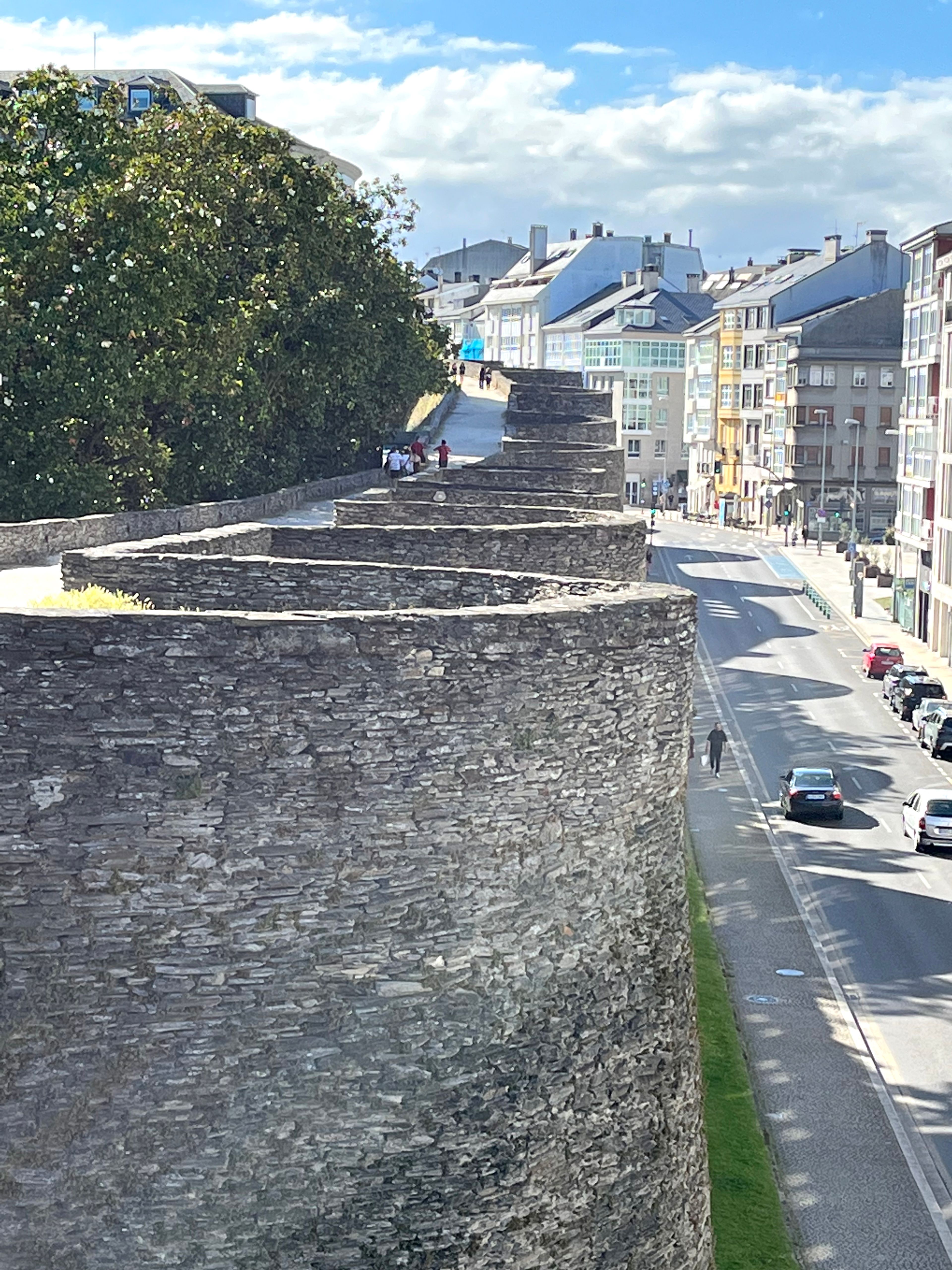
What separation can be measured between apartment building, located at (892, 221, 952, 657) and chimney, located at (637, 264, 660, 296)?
65.4m

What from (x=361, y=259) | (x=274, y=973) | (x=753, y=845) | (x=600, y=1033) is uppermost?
(x=361, y=259)

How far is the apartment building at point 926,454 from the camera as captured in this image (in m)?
73.6

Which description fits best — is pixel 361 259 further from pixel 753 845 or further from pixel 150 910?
pixel 150 910

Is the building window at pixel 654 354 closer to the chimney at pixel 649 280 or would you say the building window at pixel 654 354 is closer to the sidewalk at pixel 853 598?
the chimney at pixel 649 280

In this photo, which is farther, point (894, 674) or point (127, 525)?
point (894, 674)

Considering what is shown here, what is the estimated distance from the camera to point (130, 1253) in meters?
12.4

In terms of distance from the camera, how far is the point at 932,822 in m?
41.8

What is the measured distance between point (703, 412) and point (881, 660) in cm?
7497

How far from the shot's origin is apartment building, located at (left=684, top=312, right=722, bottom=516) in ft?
448

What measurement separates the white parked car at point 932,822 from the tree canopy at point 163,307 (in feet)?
62.5

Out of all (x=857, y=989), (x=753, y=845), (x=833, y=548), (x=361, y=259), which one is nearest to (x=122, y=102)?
(x=361, y=259)

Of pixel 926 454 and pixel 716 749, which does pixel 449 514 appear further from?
pixel 926 454

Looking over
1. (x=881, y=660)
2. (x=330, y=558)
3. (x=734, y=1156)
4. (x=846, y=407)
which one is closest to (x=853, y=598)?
(x=881, y=660)

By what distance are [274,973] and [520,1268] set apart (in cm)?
303
